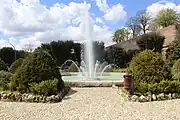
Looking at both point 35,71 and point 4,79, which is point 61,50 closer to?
point 4,79

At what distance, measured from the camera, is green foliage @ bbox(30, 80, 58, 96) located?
39.3ft

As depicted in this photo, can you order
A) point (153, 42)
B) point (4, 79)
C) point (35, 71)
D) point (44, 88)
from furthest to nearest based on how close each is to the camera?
point (153, 42) < point (4, 79) < point (35, 71) < point (44, 88)

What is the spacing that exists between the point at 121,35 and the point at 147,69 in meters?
64.8

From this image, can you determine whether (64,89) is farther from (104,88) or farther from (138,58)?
(138,58)

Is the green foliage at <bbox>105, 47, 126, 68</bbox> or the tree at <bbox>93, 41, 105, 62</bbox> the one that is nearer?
the green foliage at <bbox>105, 47, 126, 68</bbox>

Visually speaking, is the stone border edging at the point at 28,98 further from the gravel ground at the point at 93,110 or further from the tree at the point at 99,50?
the tree at the point at 99,50

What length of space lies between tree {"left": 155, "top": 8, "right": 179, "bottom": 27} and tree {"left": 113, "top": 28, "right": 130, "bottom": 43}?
34.7 feet

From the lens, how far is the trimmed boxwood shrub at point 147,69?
40.2 ft

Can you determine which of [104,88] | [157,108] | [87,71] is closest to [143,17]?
[87,71]

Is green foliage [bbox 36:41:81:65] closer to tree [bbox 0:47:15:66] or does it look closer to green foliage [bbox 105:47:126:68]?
tree [bbox 0:47:15:66]

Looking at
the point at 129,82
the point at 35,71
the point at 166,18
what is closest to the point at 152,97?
the point at 129,82

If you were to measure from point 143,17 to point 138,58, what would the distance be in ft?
185

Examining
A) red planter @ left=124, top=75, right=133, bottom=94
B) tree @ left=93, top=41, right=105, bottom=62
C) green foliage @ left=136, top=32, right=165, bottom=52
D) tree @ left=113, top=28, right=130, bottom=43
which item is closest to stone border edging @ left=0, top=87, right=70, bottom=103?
red planter @ left=124, top=75, right=133, bottom=94

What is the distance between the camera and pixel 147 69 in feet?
40.7
